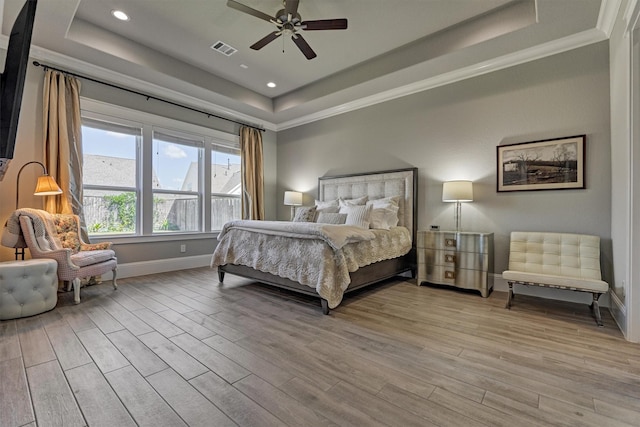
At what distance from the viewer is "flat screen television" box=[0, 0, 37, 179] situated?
3.92ft

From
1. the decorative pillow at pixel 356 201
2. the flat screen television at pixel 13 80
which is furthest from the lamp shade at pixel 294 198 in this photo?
the flat screen television at pixel 13 80

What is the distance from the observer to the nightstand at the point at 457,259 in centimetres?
335

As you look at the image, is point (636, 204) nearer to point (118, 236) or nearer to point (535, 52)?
point (535, 52)

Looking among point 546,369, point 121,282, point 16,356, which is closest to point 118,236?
point 121,282

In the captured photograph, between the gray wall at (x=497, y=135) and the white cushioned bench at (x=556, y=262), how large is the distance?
0.87ft

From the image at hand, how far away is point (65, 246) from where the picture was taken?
131 inches

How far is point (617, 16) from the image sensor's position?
101 inches

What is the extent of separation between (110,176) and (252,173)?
2388 millimetres

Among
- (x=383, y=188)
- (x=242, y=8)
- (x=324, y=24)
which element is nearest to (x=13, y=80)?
(x=242, y=8)

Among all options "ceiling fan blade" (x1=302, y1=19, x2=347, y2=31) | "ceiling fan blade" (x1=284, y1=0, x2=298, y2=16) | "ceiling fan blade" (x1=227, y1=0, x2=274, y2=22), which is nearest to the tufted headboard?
"ceiling fan blade" (x1=302, y1=19, x2=347, y2=31)

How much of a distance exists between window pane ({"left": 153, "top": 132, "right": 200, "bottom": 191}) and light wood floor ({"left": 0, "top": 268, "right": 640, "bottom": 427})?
237 cm

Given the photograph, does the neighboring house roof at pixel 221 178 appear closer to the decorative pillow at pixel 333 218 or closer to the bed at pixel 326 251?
the bed at pixel 326 251

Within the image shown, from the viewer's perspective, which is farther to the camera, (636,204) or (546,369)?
(636,204)

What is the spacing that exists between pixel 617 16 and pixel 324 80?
11.3 feet
